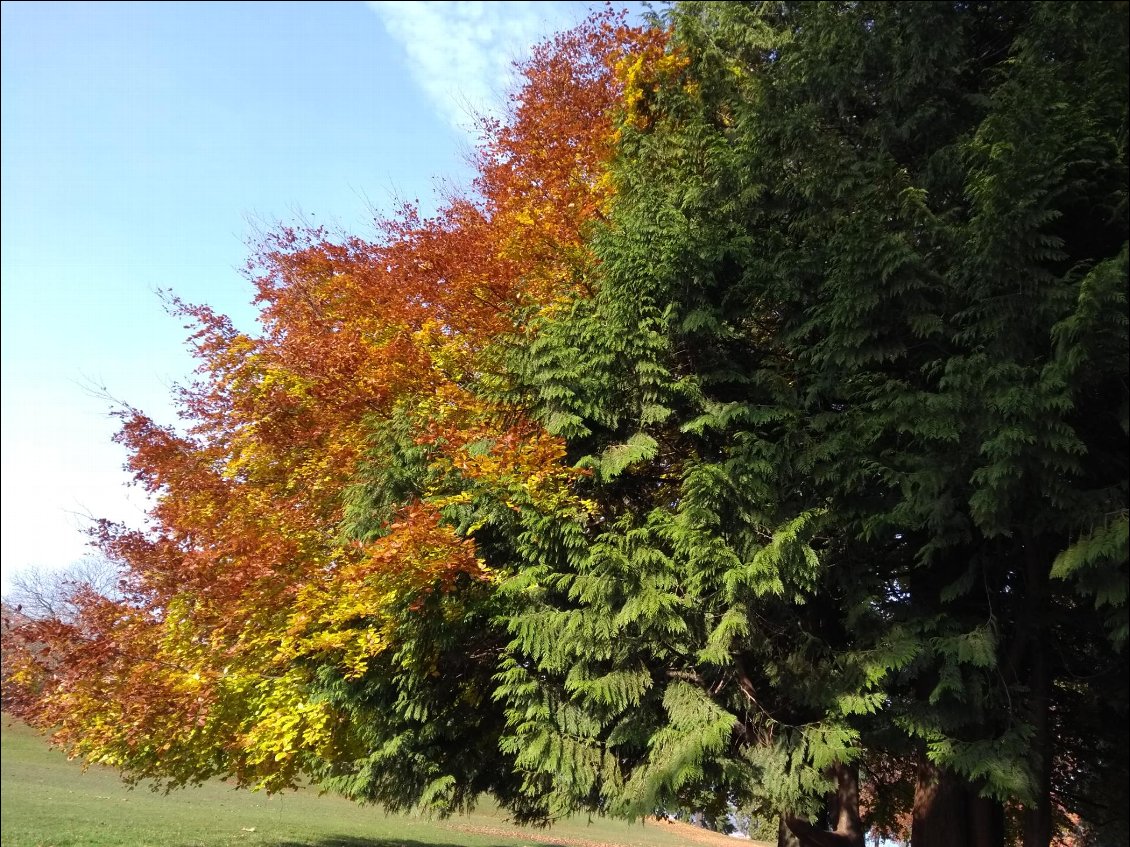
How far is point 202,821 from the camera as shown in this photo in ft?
59.6

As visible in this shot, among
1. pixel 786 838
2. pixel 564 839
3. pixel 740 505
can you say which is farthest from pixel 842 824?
pixel 564 839

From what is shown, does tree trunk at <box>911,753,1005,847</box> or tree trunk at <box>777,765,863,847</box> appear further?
tree trunk at <box>777,765,863,847</box>

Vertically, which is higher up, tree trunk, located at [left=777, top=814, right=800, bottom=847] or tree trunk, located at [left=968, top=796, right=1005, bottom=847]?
A: tree trunk, located at [left=968, top=796, right=1005, bottom=847]

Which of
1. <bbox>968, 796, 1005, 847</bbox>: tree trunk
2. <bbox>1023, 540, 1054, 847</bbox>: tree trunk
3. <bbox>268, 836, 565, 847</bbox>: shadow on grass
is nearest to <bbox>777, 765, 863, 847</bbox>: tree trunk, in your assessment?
<bbox>968, 796, 1005, 847</bbox>: tree trunk

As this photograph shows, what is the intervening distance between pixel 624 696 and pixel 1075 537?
16.0 feet

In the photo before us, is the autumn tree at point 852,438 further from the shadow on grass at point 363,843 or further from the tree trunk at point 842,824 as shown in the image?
the shadow on grass at point 363,843

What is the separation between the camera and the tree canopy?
727 cm

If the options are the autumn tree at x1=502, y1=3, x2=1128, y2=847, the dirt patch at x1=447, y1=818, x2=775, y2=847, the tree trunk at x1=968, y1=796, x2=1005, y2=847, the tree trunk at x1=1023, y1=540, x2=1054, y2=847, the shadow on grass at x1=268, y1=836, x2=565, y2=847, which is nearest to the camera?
the autumn tree at x1=502, y1=3, x2=1128, y2=847

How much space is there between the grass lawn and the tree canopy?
2156 millimetres

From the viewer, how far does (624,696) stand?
8.59 metres

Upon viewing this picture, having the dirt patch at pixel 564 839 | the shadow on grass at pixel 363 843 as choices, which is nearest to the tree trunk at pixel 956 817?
the dirt patch at pixel 564 839

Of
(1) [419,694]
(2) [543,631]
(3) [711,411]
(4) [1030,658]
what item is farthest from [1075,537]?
(1) [419,694]

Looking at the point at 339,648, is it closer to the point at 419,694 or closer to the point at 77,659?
the point at 419,694

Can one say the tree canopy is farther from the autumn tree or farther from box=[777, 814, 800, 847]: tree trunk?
box=[777, 814, 800, 847]: tree trunk
